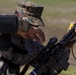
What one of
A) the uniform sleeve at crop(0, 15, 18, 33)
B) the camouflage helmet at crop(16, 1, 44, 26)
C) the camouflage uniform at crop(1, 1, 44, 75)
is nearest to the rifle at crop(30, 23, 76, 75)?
the camouflage uniform at crop(1, 1, 44, 75)

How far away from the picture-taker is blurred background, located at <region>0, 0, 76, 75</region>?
51.1 feet

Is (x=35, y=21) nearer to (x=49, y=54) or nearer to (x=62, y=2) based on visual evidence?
(x=49, y=54)

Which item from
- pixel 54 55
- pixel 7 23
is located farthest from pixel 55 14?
pixel 7 23

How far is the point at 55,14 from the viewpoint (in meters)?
18.2

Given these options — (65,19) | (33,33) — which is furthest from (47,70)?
(65,19)

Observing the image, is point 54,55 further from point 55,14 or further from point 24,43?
point 55,14

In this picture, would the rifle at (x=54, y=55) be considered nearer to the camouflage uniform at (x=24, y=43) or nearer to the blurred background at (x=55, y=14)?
the camouflage uniform at (x=24, y=43)

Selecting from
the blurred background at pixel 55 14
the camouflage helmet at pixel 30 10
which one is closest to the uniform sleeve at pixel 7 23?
the camouflage helmet at pixel 30 10

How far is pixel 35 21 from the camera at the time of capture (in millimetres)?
5270

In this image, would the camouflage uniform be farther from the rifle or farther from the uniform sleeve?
the uniform sleeve

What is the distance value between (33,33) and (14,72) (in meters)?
0.97

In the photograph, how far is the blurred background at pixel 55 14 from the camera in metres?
15.6

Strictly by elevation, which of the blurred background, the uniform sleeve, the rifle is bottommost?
the blurred background

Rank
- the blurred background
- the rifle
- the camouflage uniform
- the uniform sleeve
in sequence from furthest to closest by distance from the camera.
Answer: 1. the blurred background
2. the rifle
3. the camouflage uniform
4. the uniform sleeve
